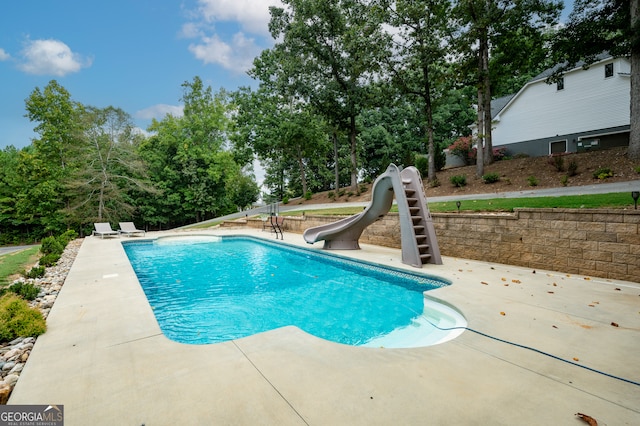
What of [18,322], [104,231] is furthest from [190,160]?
[18,322]

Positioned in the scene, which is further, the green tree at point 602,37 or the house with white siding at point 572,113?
the house with white siding at point 572,113

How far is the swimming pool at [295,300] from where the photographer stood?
412 cm

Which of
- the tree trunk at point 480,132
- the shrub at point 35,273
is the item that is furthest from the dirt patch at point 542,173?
the shrub at point 35,273

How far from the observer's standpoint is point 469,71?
1588 centimetres

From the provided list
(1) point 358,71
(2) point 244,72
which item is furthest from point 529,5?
(2) point 244,72

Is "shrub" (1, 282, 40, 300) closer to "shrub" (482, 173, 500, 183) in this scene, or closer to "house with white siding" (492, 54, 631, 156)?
"shrub" (482, 173, 500, 183)

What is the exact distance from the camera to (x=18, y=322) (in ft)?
10.5

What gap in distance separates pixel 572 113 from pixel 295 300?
926 inches

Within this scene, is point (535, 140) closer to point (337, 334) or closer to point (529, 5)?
point (529, 5)

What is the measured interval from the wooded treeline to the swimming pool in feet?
39.3

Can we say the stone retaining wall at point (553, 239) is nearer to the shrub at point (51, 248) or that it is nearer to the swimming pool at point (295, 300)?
the swimming pool at point (295, 300)

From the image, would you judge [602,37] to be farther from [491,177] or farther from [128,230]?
[128,230]

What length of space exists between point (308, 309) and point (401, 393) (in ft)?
10.1

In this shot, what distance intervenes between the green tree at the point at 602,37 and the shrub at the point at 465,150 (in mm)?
7527
